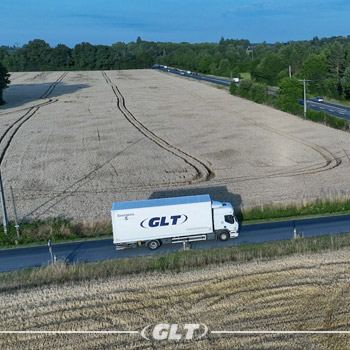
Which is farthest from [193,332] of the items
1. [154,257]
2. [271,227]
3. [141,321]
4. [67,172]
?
[67,172]

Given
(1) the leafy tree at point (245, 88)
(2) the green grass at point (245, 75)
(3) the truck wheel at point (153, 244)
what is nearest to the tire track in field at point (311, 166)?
(3) the truck wheel at point (153, 244)

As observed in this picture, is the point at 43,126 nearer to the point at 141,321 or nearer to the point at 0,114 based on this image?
the point at 0,114

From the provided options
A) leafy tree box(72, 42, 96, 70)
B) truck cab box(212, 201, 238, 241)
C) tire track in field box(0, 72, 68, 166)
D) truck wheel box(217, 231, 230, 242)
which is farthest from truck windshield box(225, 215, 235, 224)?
leafy tree box(72, 42, 96, 70)

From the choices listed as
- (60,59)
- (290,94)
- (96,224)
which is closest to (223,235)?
(96,224)

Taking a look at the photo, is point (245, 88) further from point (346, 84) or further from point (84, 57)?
point (84, 57)

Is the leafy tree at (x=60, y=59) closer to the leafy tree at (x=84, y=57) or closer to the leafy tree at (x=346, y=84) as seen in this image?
the leafy tree at (x=84, y=57)
